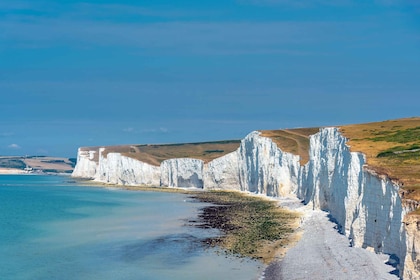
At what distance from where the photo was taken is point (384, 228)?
27.1 metres

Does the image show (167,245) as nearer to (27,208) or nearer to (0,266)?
(0,266)

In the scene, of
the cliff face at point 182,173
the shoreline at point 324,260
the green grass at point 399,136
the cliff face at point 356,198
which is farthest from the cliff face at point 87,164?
the shoreline at point 324,260

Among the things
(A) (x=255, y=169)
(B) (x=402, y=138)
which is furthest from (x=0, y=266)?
(A) (x=255, y=169)

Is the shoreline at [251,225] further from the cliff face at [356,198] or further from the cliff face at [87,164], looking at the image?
the cliff face at [87,164]

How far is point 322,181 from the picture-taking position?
51219 millimetres

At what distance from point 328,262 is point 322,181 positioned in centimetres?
2360

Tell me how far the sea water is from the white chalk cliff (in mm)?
6648

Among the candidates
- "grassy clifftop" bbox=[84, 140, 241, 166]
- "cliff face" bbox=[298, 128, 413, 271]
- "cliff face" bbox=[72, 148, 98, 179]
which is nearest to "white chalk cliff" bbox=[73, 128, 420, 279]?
"cliff face" bbox=[298, 128, 413, 271]

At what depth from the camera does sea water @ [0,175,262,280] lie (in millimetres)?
28422

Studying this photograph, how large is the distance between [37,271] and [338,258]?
15.5m

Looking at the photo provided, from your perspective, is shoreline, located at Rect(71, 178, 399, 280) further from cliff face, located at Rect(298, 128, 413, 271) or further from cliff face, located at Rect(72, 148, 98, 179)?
cliff face, located at Rect(72, 148, 98, 179)

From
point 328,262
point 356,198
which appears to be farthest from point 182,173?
point 328,262

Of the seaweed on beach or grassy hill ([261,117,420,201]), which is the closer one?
grassy hill ([261,117,420,201])

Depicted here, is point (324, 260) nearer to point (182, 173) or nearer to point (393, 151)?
point (393, 151)
